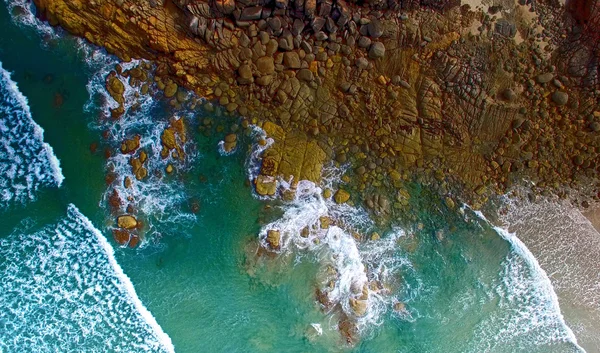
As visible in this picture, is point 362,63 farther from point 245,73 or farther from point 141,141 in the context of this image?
point 141,141

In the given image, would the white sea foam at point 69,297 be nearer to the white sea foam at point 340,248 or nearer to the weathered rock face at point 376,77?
the weathered rock face at point 376,77

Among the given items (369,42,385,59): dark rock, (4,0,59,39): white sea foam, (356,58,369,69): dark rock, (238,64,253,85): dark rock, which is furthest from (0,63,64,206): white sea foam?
(369,42,385,59): dark rock

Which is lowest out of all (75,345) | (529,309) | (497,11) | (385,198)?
(75,345)

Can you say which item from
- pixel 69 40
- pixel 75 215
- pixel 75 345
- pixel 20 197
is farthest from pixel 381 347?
pixel 69 40

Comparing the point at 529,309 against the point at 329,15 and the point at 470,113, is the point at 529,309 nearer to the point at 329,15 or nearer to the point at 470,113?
the point at 470,113

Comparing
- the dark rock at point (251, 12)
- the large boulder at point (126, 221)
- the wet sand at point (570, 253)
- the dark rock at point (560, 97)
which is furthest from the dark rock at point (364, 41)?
the large boulder at point (126, 221)

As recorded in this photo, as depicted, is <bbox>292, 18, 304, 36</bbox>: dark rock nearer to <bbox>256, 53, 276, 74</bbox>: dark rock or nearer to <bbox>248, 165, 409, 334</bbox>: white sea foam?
<bbox>256, 53, 276, 74</bbox>: dark rock
